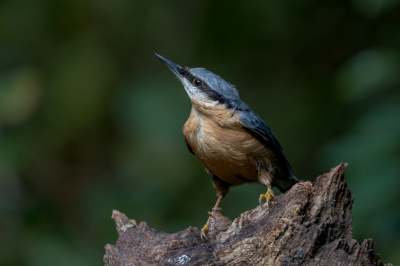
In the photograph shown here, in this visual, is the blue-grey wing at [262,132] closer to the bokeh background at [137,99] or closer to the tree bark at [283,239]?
the bokeh background at [137,99]

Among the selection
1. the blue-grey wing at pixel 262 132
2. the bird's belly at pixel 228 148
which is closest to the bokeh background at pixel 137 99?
the blue-grey wing at pixel 262 132

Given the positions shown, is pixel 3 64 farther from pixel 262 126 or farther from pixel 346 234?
pixel 346 234

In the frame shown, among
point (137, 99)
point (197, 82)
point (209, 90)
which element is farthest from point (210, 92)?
point (137, 99)

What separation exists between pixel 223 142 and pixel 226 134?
99 millimetres

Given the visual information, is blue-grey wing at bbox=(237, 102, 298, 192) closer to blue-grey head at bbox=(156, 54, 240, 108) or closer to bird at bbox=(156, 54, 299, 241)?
bird at bbox=(156, 54, 299, 241)

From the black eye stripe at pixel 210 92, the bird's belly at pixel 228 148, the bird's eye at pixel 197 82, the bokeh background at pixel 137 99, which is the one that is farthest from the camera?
the bokeh background at pixel 137 99

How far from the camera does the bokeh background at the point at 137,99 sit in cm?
609

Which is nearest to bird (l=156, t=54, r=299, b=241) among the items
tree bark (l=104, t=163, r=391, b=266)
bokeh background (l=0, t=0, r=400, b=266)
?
tree bark (l=104, t=163, r=391, b=266)

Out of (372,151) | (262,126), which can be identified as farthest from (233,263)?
(372,151)

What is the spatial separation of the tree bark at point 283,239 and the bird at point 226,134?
0.62m

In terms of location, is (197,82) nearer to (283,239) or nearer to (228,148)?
(228,148)

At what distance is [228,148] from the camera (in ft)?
14.5

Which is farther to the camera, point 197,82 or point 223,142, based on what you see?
point 197,82

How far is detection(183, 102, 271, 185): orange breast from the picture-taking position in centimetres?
442
